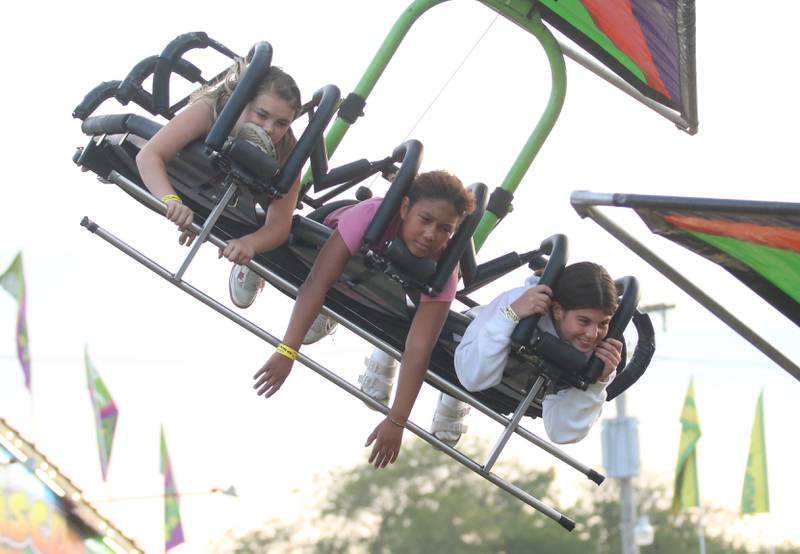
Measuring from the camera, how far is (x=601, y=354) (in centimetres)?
504

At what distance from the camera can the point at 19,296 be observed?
18.2 m

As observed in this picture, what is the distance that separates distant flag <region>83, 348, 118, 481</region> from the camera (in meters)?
16.9

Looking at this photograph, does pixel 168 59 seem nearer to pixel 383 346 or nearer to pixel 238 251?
pixel 238 251

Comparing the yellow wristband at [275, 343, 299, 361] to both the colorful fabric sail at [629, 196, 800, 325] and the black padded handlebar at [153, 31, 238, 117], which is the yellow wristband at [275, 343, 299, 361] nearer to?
the black padded handlebar at [153, 31, 238, 117]

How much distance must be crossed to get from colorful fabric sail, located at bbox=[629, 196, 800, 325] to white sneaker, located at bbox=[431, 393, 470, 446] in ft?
6.12

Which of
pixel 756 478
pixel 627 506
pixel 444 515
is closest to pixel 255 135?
pixel 756 478

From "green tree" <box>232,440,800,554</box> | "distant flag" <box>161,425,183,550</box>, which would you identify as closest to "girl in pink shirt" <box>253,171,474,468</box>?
"distant flag" <box>161,425,183,550</box>

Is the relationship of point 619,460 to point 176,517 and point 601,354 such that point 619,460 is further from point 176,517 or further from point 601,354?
point 601,354

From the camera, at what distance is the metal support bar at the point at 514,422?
514cm

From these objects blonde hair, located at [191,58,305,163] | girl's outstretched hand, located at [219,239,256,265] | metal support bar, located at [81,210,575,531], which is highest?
blonde hair, located at [191,58,305,163]

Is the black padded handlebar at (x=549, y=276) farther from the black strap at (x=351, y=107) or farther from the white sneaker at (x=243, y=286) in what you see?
the white sneaker at (x=243, y=286)

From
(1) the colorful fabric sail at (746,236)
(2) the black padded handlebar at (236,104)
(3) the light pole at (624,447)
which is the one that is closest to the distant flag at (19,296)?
(3) the light pole at (624,447)

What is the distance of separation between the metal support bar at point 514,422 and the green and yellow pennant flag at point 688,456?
1746 centimetres

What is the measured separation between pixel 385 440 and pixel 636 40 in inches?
76.2
